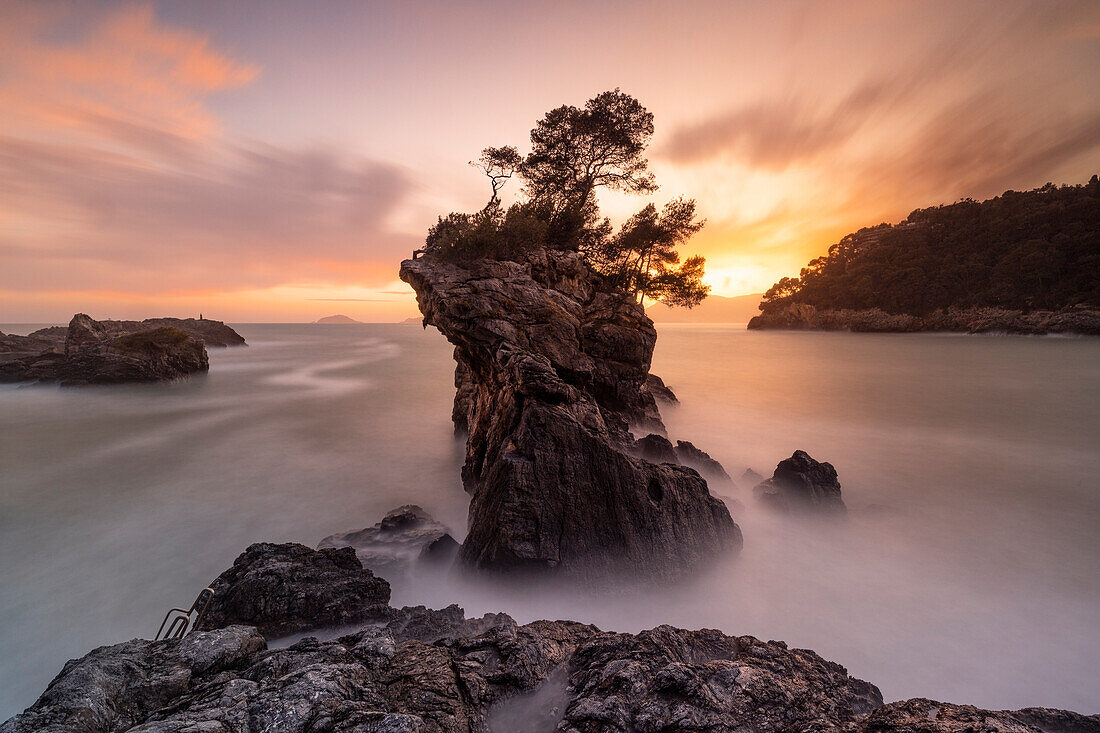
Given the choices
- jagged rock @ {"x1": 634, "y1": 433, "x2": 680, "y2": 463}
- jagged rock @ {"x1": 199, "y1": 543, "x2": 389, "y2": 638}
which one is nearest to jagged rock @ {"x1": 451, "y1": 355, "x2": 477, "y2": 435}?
jagged rock @ {"x1": 634, "y1": 433, "x2": 680, "y2": 463}

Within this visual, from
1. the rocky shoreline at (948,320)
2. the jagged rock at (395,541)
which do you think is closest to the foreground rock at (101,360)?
the jagged rock at (395,541)

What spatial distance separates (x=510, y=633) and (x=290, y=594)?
393 centimetres

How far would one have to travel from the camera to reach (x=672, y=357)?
43.6 metres

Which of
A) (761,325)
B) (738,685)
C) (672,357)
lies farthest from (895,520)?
(761,325)

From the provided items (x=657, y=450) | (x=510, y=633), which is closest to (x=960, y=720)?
(x=510, y=633)

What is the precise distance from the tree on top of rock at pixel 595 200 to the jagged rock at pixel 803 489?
9819 mm

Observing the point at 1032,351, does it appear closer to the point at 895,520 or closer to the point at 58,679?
the point at 895,520

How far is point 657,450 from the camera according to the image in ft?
40.6

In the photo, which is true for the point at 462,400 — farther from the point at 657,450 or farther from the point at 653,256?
A: the point at 653,256

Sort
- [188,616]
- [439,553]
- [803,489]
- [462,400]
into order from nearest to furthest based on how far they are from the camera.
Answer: [188,616]
[439,553]
[803,489]
[462,400]

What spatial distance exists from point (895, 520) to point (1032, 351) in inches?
1729

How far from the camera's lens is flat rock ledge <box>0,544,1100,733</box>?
9.43ft

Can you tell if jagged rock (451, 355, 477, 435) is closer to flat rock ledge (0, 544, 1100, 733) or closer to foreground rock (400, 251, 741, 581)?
foreground rock (400, 251, 741, 581)

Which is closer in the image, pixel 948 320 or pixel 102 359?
pixel 102 359
